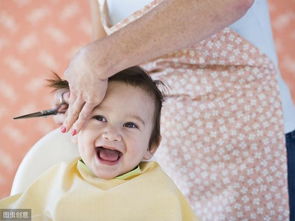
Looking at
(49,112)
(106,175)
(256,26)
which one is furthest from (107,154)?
(256,26)

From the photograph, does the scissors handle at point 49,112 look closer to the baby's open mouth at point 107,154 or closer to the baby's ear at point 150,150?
the baby's open mouth at point 107,154

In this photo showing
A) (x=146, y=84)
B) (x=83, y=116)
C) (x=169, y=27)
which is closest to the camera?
(x=169, y=27)

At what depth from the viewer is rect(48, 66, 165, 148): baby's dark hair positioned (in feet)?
3.58

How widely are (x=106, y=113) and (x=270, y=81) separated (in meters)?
0.45

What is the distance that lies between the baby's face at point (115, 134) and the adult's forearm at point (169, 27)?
18 centimetres

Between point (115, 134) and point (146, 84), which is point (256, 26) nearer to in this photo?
point (146, 84)

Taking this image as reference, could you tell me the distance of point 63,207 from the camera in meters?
1.00

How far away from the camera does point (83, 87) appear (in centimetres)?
93

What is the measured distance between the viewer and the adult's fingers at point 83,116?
97cm

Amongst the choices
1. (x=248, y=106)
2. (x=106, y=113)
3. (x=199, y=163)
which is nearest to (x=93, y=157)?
(x=106, y=113)

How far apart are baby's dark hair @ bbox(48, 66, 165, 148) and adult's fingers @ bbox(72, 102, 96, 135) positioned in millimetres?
120

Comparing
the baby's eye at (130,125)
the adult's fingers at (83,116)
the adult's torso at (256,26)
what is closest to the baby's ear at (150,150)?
the baby's eye at (130,125)

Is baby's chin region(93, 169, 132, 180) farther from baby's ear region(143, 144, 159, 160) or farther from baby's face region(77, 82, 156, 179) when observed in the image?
baby's ear region(143, 144, 159, 160)

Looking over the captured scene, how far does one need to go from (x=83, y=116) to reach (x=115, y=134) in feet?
0.28
